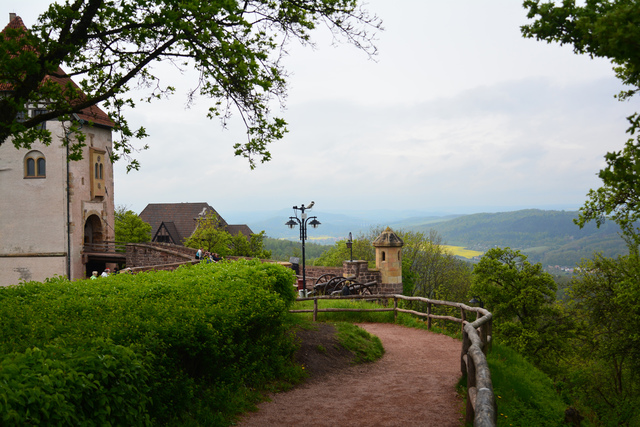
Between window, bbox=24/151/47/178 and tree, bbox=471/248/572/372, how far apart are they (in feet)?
100

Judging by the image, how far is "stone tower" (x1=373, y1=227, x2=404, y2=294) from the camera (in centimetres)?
2483

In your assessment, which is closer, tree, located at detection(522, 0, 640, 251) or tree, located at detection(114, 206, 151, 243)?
tree, located at detection(522, 0, 640, 251)

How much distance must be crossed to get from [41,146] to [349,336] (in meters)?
33.7

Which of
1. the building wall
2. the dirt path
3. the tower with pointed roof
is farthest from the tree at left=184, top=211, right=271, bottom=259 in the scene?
the dirt path

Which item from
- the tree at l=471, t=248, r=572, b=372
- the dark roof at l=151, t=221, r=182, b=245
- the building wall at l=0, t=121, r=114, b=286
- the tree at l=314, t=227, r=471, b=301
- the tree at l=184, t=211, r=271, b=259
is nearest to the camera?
the tree at l=471, t=248, r=572, b=372

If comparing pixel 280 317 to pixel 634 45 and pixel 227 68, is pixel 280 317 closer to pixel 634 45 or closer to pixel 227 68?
pixel 227 68

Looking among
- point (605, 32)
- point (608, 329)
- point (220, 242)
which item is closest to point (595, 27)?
point (605, 32)

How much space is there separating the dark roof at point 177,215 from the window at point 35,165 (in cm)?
2358

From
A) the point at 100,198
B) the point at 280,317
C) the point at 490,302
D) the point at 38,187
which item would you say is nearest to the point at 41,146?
the point at 38,187

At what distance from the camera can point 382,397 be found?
817 cm

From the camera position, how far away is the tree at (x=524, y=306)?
27.3 m

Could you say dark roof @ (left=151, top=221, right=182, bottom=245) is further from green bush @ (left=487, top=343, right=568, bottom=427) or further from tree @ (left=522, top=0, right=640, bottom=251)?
tree @ (left=522, top=0, right=640, bottom=251)

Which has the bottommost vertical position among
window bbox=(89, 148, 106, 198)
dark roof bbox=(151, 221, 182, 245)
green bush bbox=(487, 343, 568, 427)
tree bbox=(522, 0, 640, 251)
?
green bush bbox=(487, 343, 568, 427)

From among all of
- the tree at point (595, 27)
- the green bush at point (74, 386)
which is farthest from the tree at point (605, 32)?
the green bush at point (74, 386)
